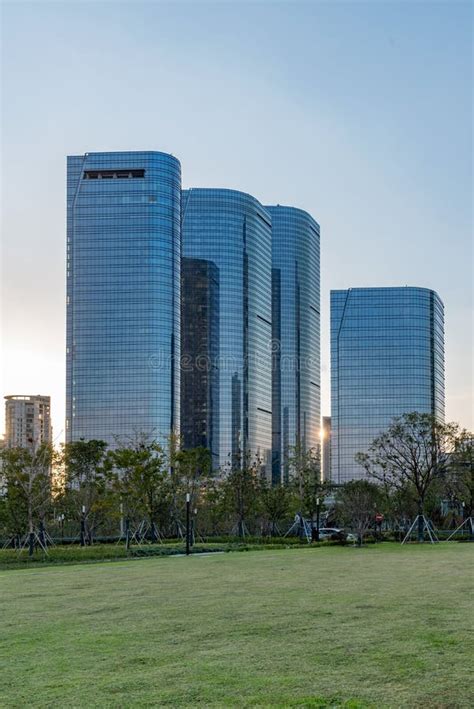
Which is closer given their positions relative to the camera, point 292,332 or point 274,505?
point 274,505

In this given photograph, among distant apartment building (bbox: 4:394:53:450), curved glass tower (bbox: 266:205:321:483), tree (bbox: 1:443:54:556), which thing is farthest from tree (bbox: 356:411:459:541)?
distant apartment building (bbox: 4:394:53:450)

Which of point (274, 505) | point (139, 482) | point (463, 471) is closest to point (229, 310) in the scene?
point (274, 505)

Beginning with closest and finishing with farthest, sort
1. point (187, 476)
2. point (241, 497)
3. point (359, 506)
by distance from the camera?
point (359, 506) < point (241, 497) < point (187, 476)

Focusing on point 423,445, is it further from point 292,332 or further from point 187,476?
point 292,332

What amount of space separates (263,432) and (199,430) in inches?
732

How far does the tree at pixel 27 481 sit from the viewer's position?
1529 inches

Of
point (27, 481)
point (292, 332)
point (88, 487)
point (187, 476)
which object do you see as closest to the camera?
point (27, 481)

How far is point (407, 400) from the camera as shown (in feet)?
501

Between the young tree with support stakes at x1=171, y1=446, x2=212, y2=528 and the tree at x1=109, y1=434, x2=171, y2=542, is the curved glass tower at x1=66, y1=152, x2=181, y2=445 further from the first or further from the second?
the tree at x1=109, y1=434, x2=171, y2=542

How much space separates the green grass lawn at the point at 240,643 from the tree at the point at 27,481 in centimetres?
2054

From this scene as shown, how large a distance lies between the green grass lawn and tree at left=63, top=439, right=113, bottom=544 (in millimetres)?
27347

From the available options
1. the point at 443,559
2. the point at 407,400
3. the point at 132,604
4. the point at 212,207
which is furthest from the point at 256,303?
the point at 132,604

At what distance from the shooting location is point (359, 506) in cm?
4094

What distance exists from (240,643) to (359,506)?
31131 millimetres
